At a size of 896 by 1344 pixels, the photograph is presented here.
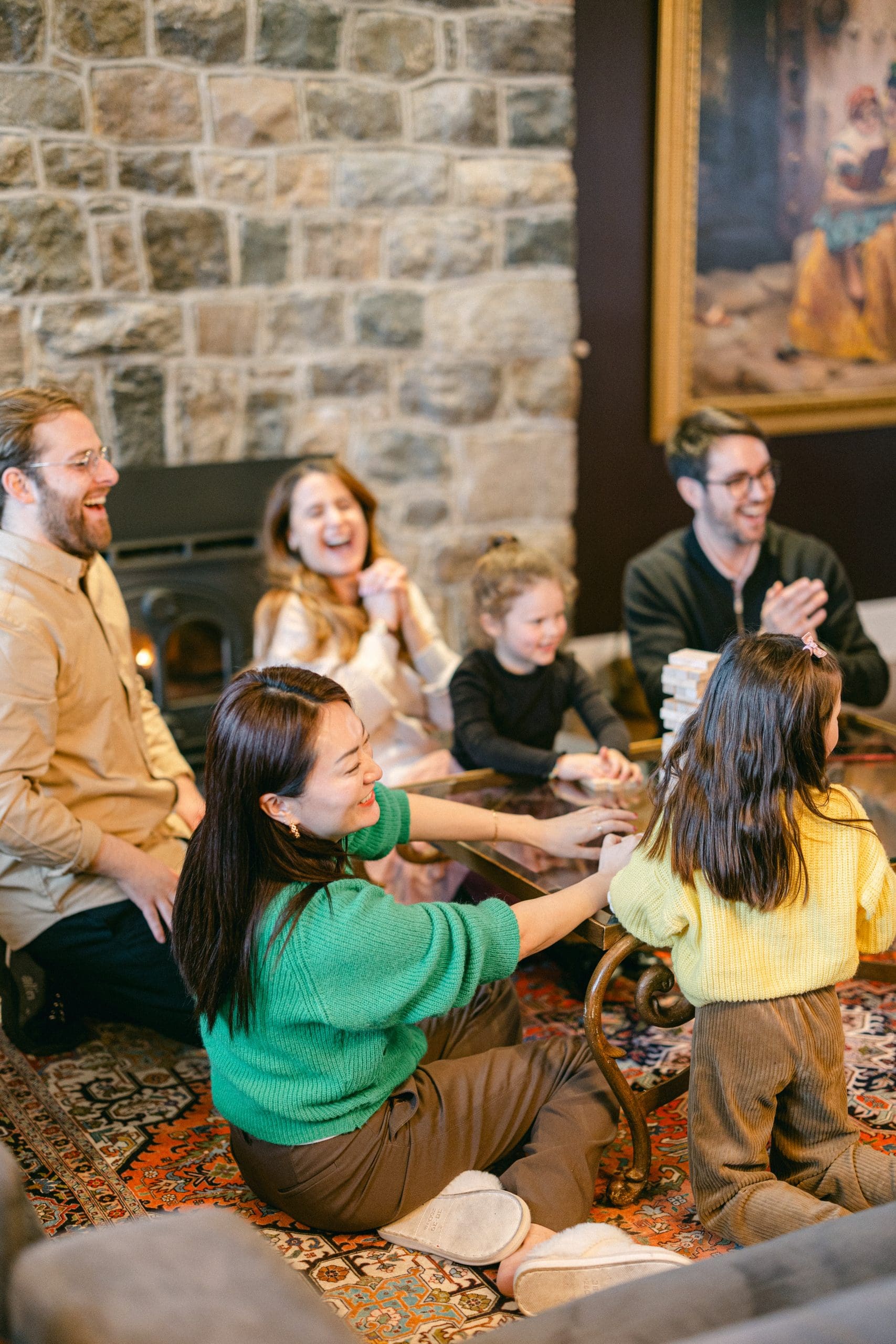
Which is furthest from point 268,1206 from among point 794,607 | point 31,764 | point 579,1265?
point 794,607

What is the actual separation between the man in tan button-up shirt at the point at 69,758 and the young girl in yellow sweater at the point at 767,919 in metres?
1.04

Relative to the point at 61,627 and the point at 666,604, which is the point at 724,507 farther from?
the point at 61,627

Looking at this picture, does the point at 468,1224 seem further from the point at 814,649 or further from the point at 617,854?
the point at 814,649

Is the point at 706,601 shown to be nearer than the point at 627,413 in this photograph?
Yes

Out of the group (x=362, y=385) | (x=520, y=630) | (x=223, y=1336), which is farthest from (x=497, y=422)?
(x=223, y=1336)

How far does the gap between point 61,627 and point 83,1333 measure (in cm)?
163

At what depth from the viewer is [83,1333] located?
1.05 metres

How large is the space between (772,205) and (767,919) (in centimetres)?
343

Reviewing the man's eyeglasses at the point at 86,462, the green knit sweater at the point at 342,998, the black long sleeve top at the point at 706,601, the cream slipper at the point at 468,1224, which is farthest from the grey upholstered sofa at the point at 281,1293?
the black long sleeve top at the point at 706,601

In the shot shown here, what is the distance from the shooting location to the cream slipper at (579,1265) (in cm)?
172

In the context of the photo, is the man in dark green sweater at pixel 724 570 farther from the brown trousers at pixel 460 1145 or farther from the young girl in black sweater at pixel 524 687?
the brown trousers at pixel 460 1145

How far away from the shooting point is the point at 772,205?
15.1 feet

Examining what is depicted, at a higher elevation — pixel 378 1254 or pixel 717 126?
pixel 717 126

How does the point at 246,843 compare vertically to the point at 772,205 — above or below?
below
